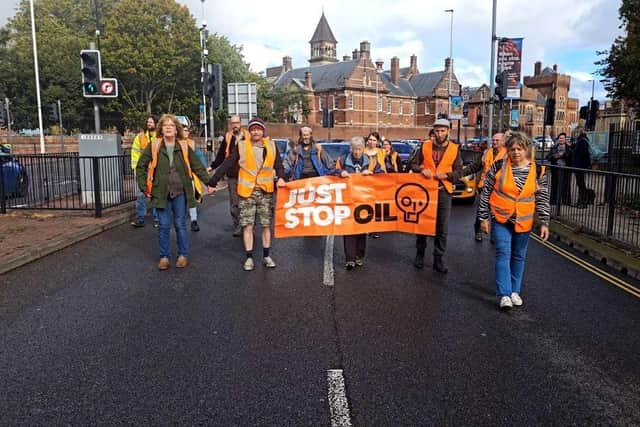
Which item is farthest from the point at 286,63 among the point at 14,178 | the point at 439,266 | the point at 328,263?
the point at 439,266

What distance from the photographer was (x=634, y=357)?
4.64 metres

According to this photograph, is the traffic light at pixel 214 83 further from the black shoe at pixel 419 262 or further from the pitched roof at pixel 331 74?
the pitched roof at pixel 331 74

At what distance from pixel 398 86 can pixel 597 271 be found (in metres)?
100

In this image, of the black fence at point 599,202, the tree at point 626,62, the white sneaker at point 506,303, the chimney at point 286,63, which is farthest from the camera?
the chimney at point 286,63

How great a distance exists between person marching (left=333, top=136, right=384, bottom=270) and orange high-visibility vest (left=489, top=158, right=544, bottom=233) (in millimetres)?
2292

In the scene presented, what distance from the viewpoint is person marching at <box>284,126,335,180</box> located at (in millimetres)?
9016

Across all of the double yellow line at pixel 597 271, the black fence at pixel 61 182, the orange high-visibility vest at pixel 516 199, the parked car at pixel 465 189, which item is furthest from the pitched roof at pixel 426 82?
the orange high-visibility vest at pixel 516 199

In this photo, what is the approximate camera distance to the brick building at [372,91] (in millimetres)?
93375

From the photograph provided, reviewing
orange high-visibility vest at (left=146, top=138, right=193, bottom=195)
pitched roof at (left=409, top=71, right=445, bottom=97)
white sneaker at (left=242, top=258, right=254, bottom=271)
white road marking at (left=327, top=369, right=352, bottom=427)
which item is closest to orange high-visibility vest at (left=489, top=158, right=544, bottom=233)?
white road marking at (left=327, top=369, right=352, bottom=427)

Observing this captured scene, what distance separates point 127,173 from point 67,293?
23.6ft

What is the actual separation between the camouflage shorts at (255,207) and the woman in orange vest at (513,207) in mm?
2916

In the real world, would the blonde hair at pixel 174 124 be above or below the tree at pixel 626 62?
below

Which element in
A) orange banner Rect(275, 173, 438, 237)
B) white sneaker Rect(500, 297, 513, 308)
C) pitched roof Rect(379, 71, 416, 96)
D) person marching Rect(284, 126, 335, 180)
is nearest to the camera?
white sneaker Rect(500, 297, 513, 308)

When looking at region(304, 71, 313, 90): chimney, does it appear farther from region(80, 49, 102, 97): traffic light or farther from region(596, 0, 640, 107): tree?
region(80, 49, 102, 97): traffic light
